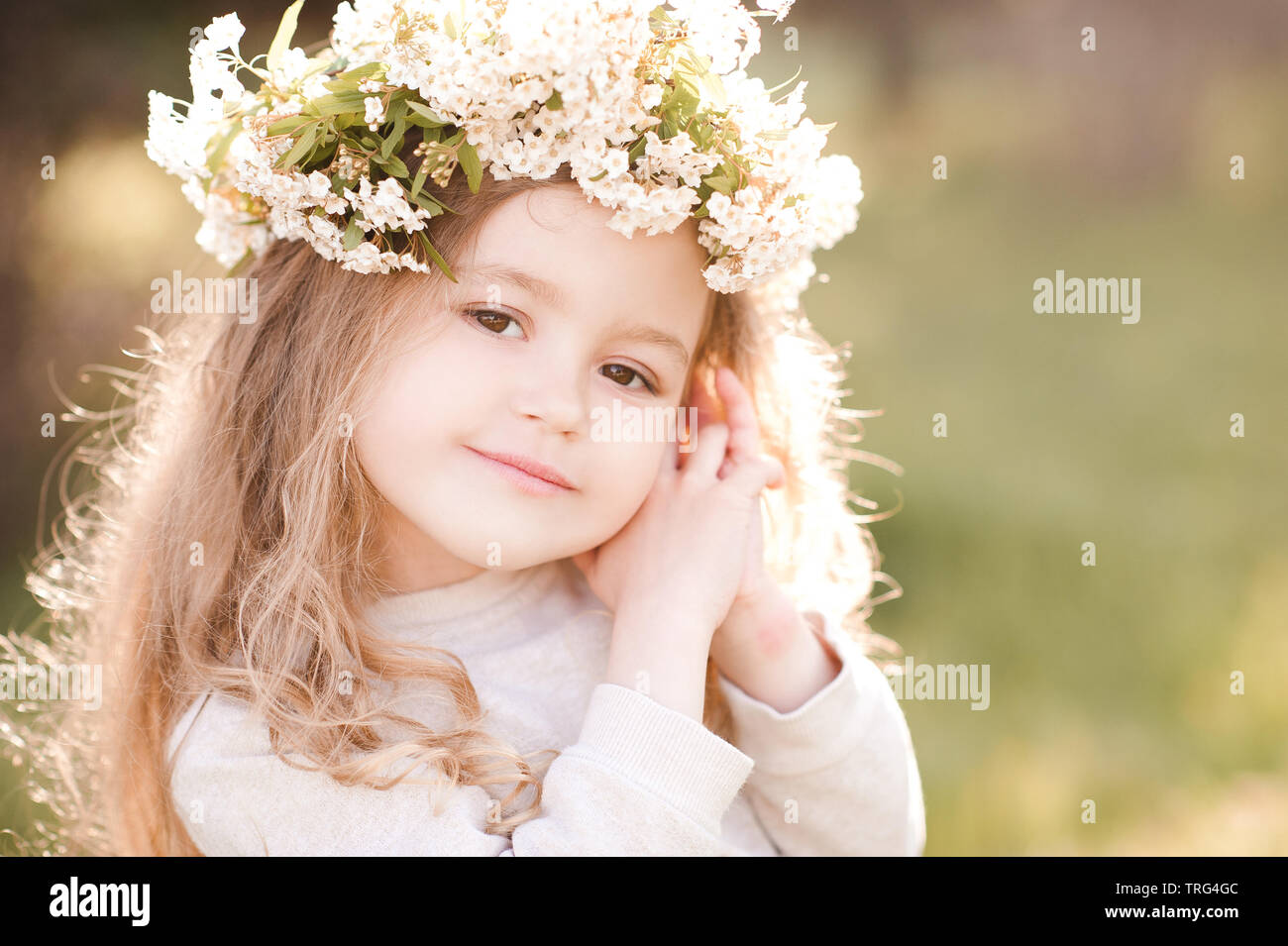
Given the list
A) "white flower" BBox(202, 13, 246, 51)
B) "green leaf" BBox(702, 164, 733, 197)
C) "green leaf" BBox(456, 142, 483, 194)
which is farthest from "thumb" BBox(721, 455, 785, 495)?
"white flower" BBox(202, 13, 246, 51)

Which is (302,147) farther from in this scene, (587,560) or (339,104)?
(587,560)

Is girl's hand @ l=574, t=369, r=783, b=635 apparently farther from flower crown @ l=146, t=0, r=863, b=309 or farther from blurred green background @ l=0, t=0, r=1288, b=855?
blurred green background @ l=0, t=0, r=1288, b=855

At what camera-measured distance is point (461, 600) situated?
4.71 feet

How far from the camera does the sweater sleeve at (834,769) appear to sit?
1.48 metres

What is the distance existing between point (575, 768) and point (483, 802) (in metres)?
0.13

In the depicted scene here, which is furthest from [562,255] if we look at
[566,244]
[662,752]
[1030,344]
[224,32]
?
[1030,344]

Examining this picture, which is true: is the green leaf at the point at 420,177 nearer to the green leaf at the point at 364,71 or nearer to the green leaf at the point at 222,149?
the green leaf at the point at 364,71

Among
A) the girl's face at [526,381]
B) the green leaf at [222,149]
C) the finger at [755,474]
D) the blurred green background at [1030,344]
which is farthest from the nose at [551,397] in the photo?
the blurred green background at [1030,344]

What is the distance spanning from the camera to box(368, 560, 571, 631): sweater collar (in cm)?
141

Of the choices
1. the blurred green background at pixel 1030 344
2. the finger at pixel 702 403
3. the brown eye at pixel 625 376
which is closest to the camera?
the brown eye at pixel 625 376

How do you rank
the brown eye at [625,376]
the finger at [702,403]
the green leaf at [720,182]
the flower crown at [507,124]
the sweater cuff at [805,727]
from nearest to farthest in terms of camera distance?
the flower crown at [507,124] < the green leaf at [720,182] < the brown eye at [625,376] < the sweater cuff at [805,727] < the finger at [702,403]
